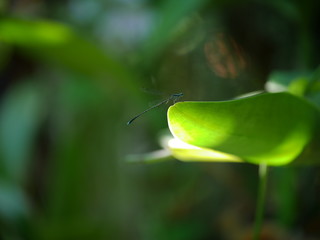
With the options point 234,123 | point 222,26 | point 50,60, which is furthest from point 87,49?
point 234,123

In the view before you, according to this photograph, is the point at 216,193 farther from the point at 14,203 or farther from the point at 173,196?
the point at 14,203

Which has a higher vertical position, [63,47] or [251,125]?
[251,125]

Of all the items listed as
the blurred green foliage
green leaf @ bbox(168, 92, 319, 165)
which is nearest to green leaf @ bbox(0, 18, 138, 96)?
the blurred green foliage

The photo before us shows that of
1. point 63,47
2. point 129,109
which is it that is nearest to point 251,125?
point 63,47

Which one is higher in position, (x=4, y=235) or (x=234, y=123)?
(x=234, y=123)

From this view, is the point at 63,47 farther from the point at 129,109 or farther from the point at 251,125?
the point at 251,125

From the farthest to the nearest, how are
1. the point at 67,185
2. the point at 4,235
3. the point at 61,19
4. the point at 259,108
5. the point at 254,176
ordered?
the point at 61,19
the point at 67,185
the point at 4,235
the point at 254,176
the point at 259,108

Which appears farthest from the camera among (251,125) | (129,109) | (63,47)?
(129,109)
